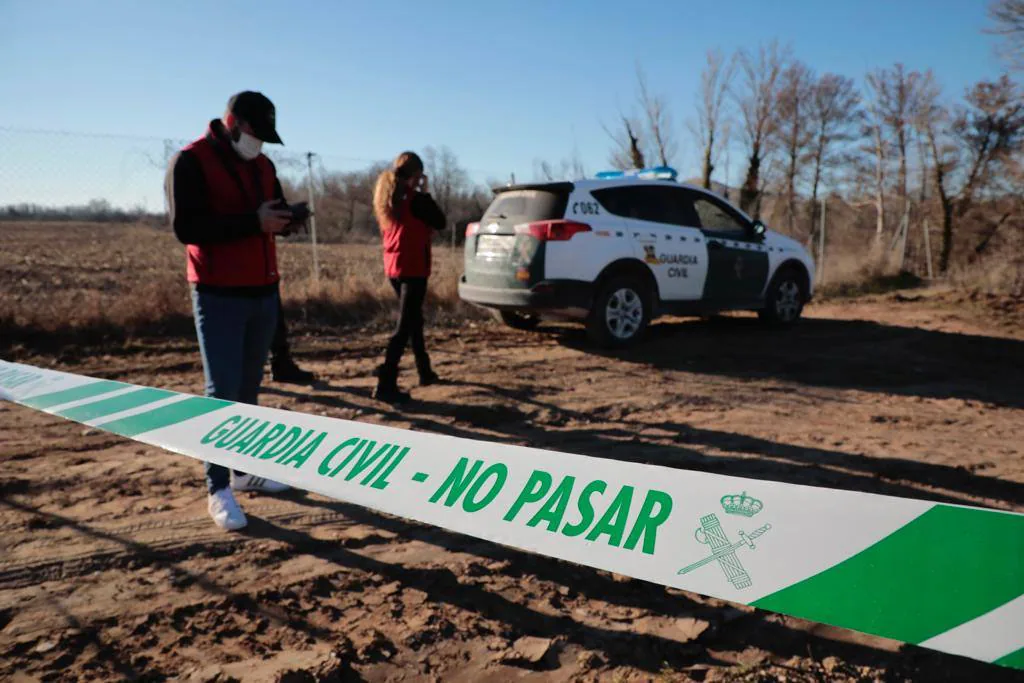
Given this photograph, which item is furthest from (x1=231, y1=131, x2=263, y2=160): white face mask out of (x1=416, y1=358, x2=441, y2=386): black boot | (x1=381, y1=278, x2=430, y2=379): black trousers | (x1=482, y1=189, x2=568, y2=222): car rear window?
(x1=482, y1=189, x2=568, y2=222): car rear window

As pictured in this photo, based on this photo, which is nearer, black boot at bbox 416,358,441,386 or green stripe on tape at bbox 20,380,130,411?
green stripe on tape at bbox 20,380,130,411

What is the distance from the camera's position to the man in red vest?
2729 millimetres

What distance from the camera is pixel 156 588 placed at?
2.42 meters

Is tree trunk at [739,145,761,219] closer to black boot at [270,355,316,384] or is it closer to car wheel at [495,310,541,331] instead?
car wheel at [495,310,541,331]

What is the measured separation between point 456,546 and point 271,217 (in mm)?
1779

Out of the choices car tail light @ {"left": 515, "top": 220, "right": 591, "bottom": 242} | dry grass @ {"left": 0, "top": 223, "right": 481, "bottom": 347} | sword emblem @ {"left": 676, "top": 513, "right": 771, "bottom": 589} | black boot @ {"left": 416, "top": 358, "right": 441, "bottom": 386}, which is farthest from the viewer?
dry grass @ {"left": 0, "top": 223, "right": 481, "bottom": 347}

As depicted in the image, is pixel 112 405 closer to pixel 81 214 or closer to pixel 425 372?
pixel 425 372

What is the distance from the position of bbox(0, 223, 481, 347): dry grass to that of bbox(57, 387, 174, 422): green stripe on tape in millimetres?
5595

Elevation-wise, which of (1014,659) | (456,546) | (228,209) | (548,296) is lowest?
(456,546)

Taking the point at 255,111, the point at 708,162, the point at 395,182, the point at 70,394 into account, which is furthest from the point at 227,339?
the point at 708,162

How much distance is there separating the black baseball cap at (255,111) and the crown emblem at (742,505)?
269 cm

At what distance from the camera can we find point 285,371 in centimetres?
559

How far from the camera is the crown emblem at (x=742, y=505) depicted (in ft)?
3.79

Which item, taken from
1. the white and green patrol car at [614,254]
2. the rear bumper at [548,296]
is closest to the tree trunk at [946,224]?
the white and green patrol car at [614,254]
